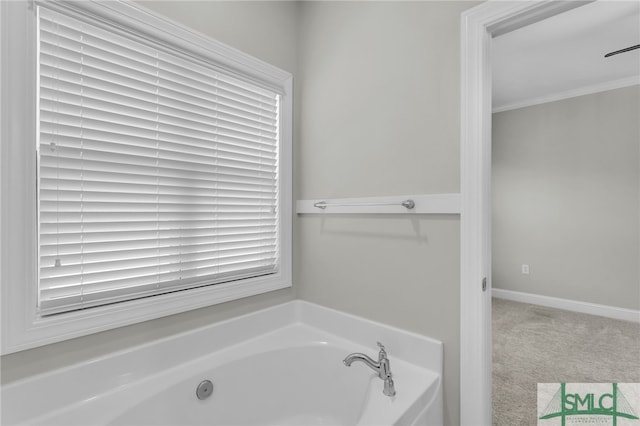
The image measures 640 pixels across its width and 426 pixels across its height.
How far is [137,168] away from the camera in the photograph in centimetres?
130

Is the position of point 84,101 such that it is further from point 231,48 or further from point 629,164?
point 629,164

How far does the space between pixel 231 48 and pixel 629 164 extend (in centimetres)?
412

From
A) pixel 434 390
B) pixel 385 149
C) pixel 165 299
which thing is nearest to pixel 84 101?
pixel 165 299

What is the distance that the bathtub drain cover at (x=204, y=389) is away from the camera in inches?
52.8

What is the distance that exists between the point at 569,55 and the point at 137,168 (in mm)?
3643

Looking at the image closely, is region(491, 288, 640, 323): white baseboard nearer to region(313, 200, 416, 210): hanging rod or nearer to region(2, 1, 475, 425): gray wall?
region(2, 1, 475, 425): gray wall

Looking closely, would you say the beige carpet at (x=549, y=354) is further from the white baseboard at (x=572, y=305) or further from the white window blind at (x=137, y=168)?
the white window blind at (x=137, y=168)

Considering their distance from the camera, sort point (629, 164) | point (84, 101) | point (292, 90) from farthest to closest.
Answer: point (629, 164), point (292, 90), point (84, 101)

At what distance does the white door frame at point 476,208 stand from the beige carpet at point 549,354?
0.85 metres

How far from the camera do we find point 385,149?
5.13 ft

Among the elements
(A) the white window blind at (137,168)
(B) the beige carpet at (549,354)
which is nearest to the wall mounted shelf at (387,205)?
(A) the white window blind at (137,168)

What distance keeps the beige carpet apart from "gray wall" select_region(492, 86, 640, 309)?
47cm

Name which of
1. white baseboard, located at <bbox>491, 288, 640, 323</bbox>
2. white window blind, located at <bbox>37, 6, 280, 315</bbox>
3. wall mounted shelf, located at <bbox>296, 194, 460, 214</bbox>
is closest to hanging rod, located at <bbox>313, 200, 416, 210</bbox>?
wall mounted shelf, located at <bbox>296, 194, 460, 214</bbox>

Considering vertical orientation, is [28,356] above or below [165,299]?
below
